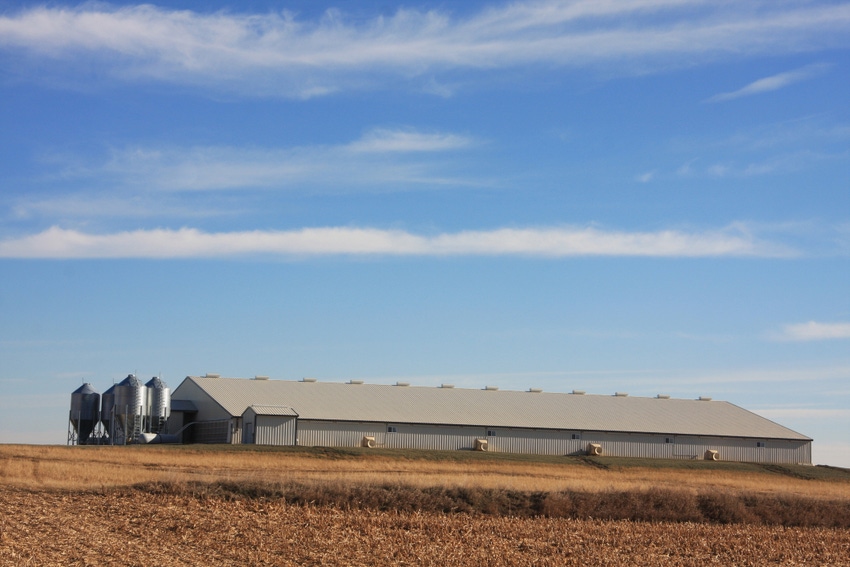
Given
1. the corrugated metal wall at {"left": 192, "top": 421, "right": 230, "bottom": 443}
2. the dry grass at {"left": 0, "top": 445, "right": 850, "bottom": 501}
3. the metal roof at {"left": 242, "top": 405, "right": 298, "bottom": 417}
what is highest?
the metal roof at {"left": 242, "top": 405, "right": 298, "bottom": 417}

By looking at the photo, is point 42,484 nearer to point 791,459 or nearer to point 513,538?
point 513,538

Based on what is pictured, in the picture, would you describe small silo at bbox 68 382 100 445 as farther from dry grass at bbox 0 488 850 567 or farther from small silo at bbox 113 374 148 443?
dry grass at bbox 0 488 850 567

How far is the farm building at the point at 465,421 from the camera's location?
72000 millimetres

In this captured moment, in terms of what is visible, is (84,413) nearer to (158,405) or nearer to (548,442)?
(158,405)

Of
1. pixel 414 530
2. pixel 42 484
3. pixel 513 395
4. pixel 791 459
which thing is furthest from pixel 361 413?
pixel 414 530

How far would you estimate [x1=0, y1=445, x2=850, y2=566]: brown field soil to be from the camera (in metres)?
23.4

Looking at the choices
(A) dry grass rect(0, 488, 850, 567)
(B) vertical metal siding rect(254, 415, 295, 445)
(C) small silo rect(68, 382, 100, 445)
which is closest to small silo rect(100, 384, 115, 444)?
(C) small silo rect(68, 382, 100, 445)

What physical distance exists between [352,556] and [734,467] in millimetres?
56323

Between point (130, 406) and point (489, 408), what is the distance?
86.8 ft

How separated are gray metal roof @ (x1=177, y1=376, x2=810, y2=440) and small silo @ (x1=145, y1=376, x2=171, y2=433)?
2.86 metres

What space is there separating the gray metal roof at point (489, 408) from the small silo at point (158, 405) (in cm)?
286

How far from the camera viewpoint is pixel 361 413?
7462 cm

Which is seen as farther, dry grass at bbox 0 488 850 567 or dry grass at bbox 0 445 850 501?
dry grass at bbox 0 445 850 501

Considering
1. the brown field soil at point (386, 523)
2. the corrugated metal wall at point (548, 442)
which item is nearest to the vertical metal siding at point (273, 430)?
the corrugated metal wall at point (548, 442)
